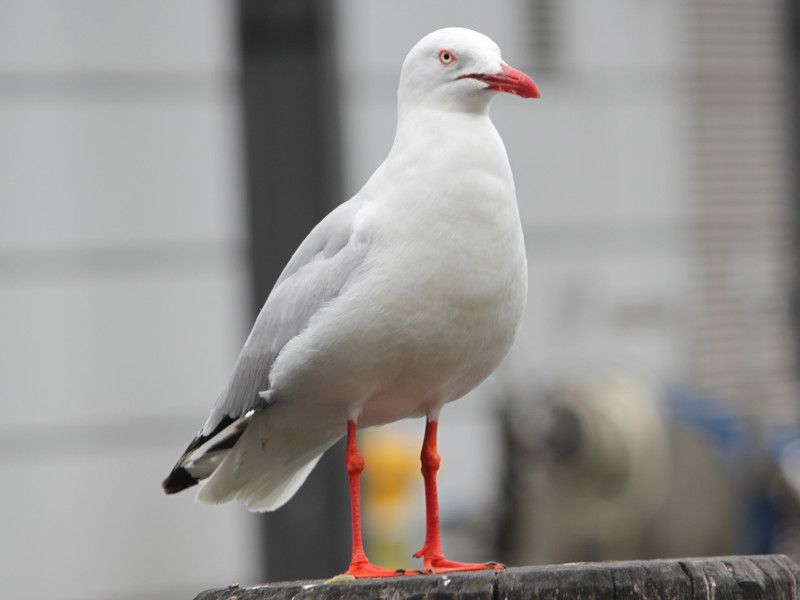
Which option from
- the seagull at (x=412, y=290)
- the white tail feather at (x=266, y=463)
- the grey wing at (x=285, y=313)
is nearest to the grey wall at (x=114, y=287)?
the white tail feather at (x=266, y=463)

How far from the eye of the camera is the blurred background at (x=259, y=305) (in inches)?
376

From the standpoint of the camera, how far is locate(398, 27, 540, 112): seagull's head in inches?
164

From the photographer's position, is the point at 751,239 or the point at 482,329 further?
the point at 751,239

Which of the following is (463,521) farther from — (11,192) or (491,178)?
(491,178)

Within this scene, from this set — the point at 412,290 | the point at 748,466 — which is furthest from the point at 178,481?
the point at 748,466

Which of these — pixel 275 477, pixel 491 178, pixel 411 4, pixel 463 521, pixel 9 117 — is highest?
pixel 411 4

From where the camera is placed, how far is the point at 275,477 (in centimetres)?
472

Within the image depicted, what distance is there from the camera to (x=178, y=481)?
4633mm

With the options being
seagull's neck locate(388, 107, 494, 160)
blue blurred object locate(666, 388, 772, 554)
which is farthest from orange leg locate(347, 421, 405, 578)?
blue blurred object locate(666, 388, 772, 554)

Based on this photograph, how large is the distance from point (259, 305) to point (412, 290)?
18.8 feet

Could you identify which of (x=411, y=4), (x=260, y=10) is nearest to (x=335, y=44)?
(x=260, y=10)

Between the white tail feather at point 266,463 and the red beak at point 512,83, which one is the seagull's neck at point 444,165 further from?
the white tail feather at point 266,463

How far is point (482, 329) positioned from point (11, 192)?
20.7 feet

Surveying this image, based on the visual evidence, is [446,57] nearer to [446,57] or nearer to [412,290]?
[446,57]
